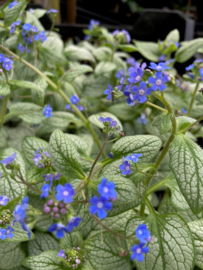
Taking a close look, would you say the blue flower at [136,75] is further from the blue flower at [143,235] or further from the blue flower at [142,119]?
the blue flower at [142,119]

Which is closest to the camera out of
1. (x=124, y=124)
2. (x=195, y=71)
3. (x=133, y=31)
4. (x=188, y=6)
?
(x=195, y=71)

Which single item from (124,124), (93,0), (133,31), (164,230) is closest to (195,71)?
(124,124)

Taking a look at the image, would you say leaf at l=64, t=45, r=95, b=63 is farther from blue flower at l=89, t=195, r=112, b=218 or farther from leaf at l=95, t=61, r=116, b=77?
blue flower at l=89, t=195, r=112, b=218

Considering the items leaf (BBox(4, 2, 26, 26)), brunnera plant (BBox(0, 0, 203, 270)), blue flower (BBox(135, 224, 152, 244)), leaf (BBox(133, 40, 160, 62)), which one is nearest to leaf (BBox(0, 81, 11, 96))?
brunnera plant (BBox(0, 0, 203, 270))

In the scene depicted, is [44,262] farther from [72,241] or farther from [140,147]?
[140,147]

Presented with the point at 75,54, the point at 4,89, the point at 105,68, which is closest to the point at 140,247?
the point at 4,89

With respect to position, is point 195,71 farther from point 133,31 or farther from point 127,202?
point 133,31
